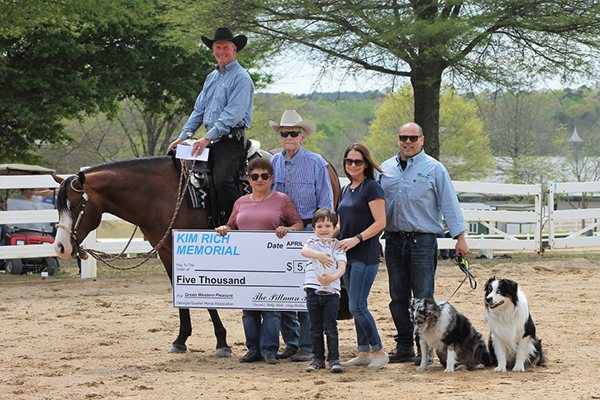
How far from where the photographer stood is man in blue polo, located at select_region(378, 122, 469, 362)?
6531mm

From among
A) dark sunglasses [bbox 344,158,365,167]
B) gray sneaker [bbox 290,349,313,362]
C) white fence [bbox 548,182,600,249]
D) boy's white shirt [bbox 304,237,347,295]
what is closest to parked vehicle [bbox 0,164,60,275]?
gray sneaker [bbox 290,349,313,362]

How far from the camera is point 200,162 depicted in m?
7.43

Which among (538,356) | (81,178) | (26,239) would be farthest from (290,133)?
(26,239)

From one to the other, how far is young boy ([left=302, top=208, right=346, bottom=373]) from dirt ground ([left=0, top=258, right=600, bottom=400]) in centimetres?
22

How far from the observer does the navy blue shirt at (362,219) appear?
635cm

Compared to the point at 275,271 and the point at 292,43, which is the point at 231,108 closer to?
the point at 275,271

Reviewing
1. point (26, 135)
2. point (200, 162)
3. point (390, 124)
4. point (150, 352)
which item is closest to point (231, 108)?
point (200, 162)

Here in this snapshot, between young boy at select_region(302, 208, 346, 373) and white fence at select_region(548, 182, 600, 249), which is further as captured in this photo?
white fence at select_region(548, 182, 600, 249)

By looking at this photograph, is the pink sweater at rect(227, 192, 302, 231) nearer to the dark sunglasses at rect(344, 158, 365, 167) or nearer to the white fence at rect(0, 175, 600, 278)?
the dark sunglasses at rect(344, 158, 365, 167)

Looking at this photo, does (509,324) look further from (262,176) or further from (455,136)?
(455,136)

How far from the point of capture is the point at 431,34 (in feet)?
52.2

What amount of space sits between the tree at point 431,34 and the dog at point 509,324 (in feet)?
34.9

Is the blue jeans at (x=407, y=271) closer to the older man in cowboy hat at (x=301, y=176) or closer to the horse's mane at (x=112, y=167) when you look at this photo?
the older man in cowboy hat at (x=301, y=176)

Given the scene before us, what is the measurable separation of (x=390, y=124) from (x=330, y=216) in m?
40.5
